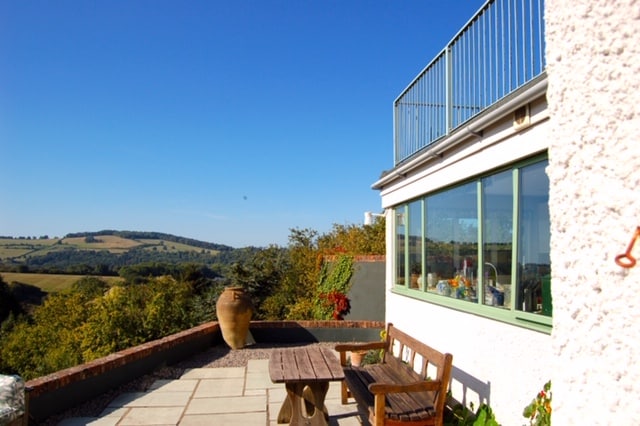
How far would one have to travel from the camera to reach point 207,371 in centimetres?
757

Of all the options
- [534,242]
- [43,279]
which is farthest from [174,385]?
[43,279]

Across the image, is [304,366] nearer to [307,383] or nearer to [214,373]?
[307,383]

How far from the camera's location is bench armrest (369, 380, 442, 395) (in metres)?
4.14

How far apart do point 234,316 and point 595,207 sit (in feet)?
27.9

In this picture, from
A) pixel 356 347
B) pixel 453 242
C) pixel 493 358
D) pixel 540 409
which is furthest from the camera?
pixel 356 347

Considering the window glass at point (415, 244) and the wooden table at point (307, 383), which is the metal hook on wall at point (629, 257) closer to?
the wooden table at point (307, 383)

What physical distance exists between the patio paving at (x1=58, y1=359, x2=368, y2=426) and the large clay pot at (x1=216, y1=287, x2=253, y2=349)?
1.73 meters

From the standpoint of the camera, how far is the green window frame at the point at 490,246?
13.0 ft

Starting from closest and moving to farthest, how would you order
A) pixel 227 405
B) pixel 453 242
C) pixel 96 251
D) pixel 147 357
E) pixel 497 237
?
1. pixel 497 237
2. pixel 453 242
3. pixel 227 405
4. pixel 147 357
5. pixel 96 251

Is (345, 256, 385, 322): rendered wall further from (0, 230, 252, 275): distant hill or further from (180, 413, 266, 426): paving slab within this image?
(0, 230, 252, 275): distant hill

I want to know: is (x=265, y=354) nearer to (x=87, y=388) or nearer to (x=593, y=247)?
(x=87, y=388)

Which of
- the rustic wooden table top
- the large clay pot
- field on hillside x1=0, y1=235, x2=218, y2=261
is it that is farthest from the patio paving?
field on hillside x1=0, y1=235, x2=218, y2=261

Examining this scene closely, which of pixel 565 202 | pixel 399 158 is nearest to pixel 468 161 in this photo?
pixel 399 158

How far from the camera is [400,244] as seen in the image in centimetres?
775
